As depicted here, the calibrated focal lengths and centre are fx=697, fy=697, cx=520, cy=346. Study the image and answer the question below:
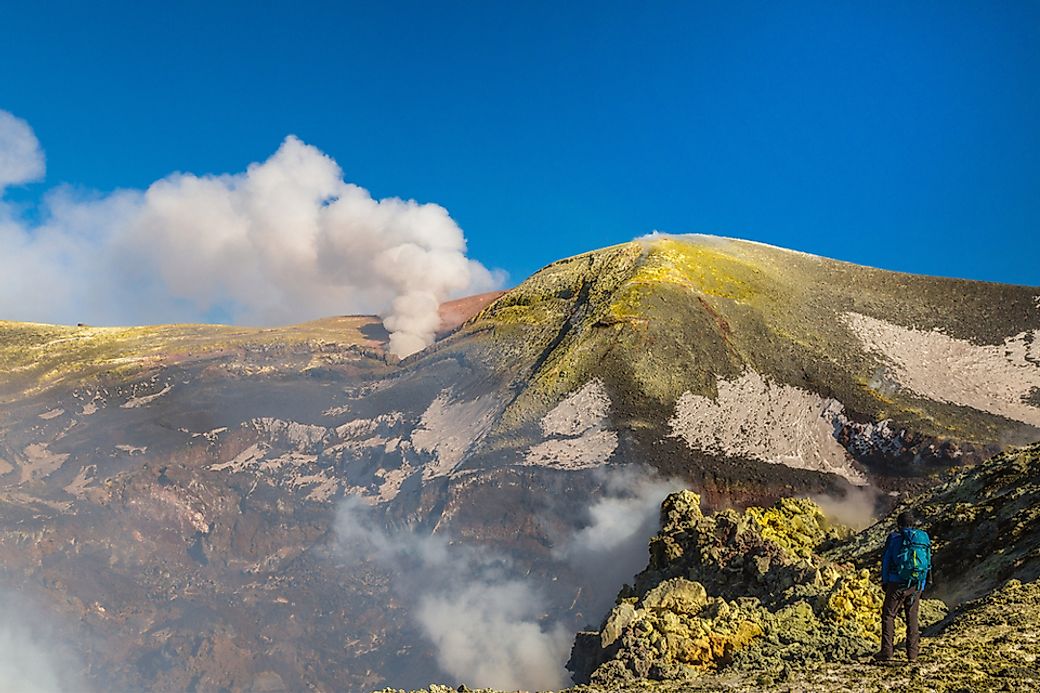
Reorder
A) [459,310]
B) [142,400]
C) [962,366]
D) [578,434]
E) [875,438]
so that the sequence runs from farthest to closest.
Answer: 1. [459,310]
2. [142,400]
3. [962,366]
4. [578,434]
5. [875,438]

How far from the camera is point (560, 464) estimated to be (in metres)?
61.0

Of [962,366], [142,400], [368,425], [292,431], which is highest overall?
[142,400]

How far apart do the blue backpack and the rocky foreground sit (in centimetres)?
109

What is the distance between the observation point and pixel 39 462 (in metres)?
86.4

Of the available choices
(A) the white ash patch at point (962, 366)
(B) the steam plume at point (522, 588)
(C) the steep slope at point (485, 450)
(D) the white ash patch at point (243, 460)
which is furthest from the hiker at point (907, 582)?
(D) the white ash patch at point (243, 460)

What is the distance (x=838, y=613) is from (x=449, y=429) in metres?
63.4

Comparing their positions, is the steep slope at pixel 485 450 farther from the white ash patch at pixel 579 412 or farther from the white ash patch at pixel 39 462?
the white ash patch at pixel 39 462

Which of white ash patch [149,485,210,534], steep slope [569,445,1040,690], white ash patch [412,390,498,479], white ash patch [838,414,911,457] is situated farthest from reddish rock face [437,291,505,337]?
steep slope [569,445,1040,690]

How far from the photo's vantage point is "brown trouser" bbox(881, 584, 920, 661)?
413 inches

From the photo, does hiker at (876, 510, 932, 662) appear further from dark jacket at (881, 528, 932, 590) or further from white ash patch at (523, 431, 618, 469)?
white ash patch at (523, 431, 618, 469)

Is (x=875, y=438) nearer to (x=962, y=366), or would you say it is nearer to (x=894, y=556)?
(x=962, y=366)

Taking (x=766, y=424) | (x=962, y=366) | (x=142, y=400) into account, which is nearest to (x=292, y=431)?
(x=142, y=400)

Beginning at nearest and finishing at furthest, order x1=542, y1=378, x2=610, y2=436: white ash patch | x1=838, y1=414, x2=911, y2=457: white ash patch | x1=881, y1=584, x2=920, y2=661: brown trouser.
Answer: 1. x1=881, y1=584, x2=920, y2=661: brown trouser
2. x1=838, y1=414, x2=911, y2=457: white ash patch
3. x1=542, y1=378, x2=610, y2=436: white ash patch

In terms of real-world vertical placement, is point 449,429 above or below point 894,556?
above
